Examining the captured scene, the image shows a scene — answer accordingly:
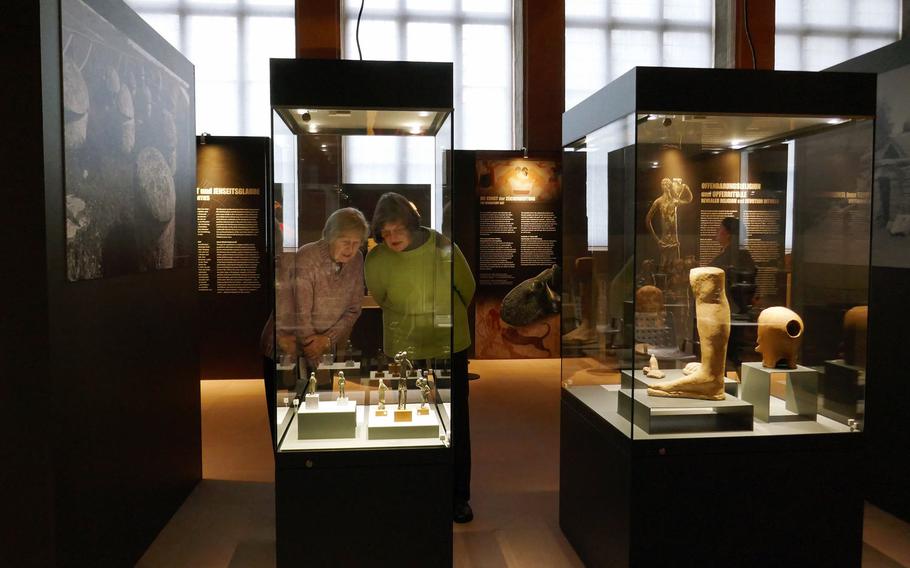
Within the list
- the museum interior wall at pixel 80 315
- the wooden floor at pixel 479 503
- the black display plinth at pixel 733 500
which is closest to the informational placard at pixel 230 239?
the wooden floor at pixel 479 503

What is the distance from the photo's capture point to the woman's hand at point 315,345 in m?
2.62

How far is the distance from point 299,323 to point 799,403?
198 centimetres

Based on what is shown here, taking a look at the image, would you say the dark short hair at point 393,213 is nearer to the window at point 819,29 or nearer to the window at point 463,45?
the window at point 463,45

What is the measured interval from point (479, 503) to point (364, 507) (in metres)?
1.37

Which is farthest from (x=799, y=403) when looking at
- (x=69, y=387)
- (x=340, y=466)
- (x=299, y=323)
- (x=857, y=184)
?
(x=69, y=387)

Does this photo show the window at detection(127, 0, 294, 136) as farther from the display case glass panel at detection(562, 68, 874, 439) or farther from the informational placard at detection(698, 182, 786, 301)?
the informational placard at detection(698, 182, 786, 301)

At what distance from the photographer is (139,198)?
308 centimetres

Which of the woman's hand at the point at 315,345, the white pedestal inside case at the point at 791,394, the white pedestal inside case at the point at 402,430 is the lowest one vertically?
the white pedestal inside case at the point at 402,430

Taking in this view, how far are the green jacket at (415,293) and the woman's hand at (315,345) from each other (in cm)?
25

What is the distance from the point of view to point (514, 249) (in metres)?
7.66

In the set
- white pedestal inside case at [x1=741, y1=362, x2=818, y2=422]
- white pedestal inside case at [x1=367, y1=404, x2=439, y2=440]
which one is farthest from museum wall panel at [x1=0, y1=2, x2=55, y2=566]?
white pedestal inside case at [x1=741, y1=362, x2=818, y2=422]

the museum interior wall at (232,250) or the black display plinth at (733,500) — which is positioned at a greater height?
the museum interior wall at (232,250)

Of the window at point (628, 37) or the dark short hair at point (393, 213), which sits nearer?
the dark short hair at point (393, 213)

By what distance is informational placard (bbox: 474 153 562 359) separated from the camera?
762 centimetres
